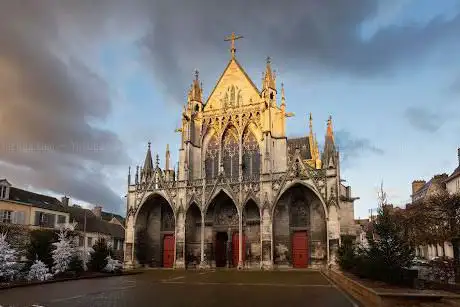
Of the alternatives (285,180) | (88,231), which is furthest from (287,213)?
(88,231)

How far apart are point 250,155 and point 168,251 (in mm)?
11080

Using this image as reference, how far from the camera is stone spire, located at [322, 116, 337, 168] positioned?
32.0 meters

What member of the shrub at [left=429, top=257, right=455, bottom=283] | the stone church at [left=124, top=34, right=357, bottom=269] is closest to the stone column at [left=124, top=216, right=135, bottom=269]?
the stone church at [left=124, top=34, right=357, bottom=269]

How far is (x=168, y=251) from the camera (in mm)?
37156

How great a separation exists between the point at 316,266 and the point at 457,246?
1300 centimetres

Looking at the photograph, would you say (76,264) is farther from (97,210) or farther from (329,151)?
(97,210)

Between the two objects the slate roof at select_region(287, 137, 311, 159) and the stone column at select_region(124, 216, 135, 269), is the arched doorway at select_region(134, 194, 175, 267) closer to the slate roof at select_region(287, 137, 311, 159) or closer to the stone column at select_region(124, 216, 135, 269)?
the stone column at select_region(124, 216, 135, 269)

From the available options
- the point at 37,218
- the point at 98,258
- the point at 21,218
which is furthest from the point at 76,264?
the point at 37,218

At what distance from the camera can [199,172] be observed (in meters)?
37.8

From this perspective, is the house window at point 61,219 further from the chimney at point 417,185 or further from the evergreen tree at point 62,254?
the chimney at point 417,185

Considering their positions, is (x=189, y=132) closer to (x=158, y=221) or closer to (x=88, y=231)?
(x=158, y=221)

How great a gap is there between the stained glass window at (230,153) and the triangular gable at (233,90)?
107 inches

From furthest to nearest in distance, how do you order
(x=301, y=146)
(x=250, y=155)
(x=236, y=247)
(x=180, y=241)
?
(x=301, y=146), (x=250, y=155), (x=236, y=247), (x=180, y=241)

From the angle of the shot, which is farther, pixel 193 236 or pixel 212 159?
pixel 212 159
